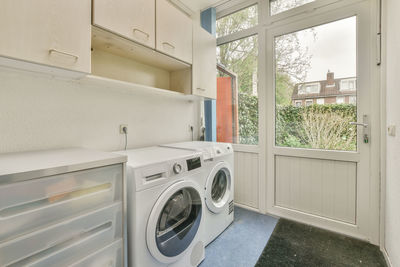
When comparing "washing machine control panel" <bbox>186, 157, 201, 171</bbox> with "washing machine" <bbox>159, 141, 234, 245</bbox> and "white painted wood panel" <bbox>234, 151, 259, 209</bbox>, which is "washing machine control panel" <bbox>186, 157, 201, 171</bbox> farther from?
"white painted wood panel" <bbox>234, 151, 259, 209</bbox>

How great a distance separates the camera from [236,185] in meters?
2.54

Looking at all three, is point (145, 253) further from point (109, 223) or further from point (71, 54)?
point (71, 54)

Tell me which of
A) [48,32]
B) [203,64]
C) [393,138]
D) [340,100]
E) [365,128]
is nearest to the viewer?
[48,32]

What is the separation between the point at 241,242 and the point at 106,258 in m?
1.25

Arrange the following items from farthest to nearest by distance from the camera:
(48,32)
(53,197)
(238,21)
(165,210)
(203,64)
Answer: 1. (238,21)
2. (203,64)
3. (165,210)
4. (48,32)
5. (53,197)

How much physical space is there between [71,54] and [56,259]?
1.02 m

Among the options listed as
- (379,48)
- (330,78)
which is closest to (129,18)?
(330,78)

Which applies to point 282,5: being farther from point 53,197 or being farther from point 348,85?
point 53,197

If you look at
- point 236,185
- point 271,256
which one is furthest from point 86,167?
point 236,185

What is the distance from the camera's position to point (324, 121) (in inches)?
76.7

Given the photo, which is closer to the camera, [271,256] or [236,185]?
[271,256]

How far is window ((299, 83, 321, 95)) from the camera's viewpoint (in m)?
1.97

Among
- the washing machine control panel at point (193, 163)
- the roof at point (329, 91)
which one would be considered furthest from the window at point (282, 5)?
the washing machine control panel at point (193, 163)

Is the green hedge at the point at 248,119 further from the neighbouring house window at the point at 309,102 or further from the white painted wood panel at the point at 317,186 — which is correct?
the neighbouring house window at the point at 309,102
